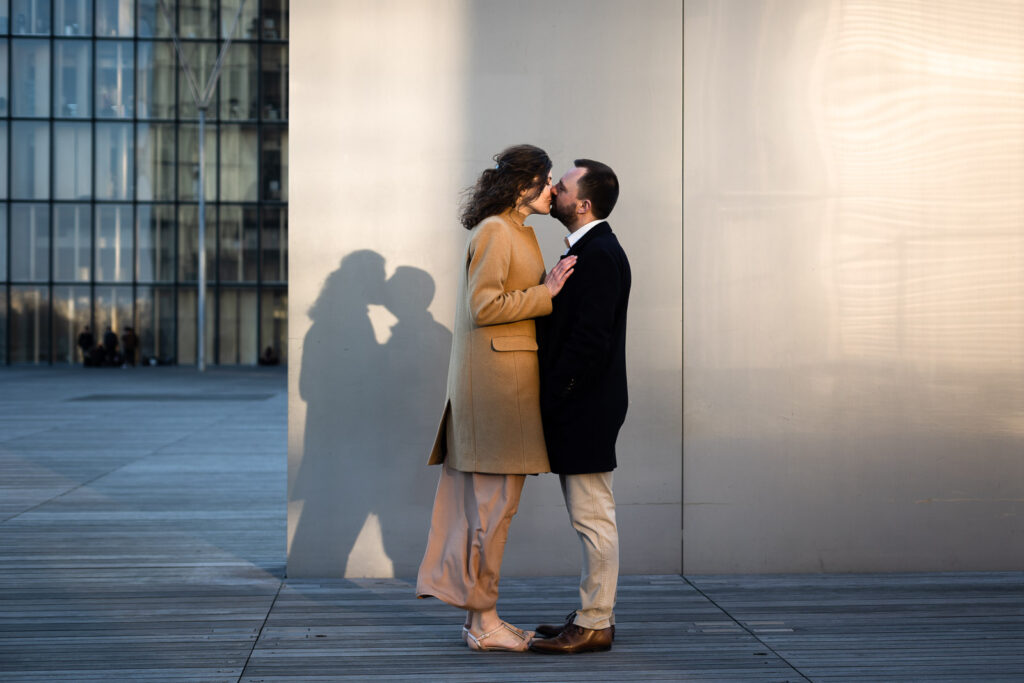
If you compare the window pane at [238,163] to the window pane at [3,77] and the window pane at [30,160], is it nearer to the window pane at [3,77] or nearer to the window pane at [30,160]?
the window pane at [30,160]

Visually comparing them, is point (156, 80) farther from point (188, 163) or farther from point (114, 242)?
point (114, 242)

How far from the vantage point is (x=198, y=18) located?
38.9m

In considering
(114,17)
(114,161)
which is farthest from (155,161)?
(114,17)

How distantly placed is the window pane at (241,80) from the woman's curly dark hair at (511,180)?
123ft

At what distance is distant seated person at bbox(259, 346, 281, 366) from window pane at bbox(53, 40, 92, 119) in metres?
11.2

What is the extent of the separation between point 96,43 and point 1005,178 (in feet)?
128

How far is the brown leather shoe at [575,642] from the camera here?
3834 mm

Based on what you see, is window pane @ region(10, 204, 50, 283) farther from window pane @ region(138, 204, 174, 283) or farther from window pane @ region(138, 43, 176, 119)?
window pane @ region(138, 43, 176, 119)

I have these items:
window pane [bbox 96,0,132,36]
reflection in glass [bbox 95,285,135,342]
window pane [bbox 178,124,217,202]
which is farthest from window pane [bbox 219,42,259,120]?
reflection in glass [bbox 95,285,135,342]

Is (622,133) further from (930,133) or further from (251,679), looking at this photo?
(251,679)

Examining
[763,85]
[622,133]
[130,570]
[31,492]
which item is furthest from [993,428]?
Answer: [31,492]

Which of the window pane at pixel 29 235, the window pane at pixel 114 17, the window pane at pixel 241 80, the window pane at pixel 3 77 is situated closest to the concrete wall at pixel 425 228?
the window pane at pixel 241 80

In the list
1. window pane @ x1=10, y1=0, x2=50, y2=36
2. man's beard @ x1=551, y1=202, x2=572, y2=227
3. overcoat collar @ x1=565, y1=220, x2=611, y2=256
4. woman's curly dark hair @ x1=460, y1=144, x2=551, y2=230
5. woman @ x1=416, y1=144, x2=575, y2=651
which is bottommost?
woman @ x1=416, y1=144, x2=575, y2=651

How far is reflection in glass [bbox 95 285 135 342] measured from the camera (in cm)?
3816
